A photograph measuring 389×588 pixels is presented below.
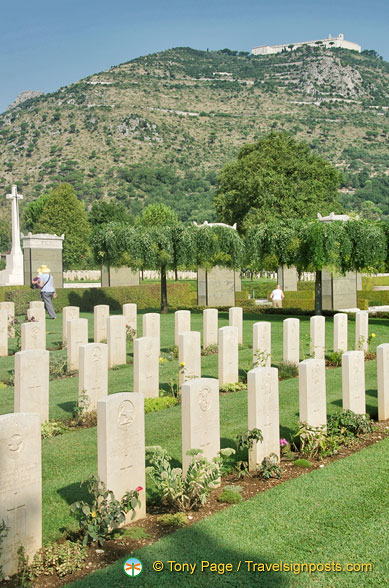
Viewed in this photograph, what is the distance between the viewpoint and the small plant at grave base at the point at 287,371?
425 inches

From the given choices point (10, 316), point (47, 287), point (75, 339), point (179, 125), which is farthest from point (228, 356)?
point (179, 125)

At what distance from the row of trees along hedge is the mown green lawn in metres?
6.44

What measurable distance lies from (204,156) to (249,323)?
9622 centimetres

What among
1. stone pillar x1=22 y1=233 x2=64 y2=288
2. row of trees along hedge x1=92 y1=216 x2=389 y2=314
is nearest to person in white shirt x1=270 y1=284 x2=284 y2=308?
row of trees along hedge x1=92 y1=216 x2=389 y2=314

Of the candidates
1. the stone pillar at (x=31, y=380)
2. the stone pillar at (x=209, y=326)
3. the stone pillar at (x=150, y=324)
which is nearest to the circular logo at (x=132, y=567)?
the stone pillar at (x=31, y=380)

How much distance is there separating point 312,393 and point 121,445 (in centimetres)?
270

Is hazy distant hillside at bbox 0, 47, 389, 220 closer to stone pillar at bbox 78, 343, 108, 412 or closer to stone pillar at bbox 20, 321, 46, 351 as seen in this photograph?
stone pillar at bbox 20, 321, 46, 351

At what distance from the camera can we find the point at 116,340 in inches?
468

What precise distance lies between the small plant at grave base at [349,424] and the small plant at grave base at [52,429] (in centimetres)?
A: 330

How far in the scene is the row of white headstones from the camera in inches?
163

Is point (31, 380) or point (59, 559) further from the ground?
point (31, 380)

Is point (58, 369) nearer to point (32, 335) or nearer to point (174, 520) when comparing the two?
point (32, 335)

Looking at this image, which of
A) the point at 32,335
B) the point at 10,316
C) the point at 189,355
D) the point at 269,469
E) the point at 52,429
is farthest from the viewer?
the point at 10,316

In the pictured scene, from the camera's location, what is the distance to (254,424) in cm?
607
